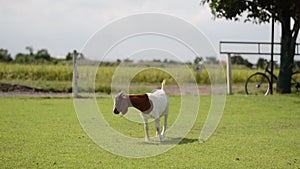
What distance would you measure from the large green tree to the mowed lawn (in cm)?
545

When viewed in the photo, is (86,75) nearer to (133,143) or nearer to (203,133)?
(203,133)

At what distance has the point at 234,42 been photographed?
19.7m

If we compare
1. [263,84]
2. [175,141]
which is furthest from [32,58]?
[175,141]

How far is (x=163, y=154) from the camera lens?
23.2 ft

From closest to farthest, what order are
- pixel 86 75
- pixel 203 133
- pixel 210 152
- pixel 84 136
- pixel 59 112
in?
pixel 210 152
pixel 84 136
pixel 203 133
pixel 59 112
pixel 86 75

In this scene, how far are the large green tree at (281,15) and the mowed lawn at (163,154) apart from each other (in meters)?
5.45

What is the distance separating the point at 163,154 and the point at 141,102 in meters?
0.91

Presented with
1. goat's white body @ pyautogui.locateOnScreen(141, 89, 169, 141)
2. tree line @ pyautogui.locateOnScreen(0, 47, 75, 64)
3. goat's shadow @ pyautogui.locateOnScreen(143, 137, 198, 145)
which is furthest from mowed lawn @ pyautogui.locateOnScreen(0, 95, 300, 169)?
tree line @ pyautogui.locateOnScreen(0, 47, 75, 64)

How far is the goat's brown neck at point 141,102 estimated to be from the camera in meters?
7.58

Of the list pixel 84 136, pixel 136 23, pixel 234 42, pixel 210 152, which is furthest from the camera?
pixel 234 42

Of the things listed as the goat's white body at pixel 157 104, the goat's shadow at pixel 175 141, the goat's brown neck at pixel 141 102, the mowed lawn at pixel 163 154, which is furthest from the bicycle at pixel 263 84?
the goat's brown neck at pixel 141 102

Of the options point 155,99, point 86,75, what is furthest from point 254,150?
point 86,75

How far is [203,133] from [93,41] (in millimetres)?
2806

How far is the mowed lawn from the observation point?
6.47m
